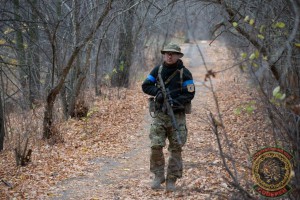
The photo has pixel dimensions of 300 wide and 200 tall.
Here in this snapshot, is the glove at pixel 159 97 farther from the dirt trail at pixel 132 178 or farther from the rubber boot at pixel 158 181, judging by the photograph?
the rubber boot at pixel 158 181

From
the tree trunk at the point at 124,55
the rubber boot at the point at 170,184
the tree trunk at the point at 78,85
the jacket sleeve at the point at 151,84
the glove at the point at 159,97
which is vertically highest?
the tree trunk at the point at 124,55

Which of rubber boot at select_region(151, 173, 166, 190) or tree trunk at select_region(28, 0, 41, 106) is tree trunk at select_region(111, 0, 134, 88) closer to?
tree trunk at select_region(28, 0, 41, 106)

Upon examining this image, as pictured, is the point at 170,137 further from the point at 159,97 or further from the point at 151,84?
the point at 151,84

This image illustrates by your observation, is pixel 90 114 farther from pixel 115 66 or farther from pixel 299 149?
pixel 299 149

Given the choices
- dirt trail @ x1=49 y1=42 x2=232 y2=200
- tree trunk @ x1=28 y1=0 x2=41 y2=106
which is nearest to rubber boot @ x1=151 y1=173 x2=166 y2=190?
dirt trail @ x1=49 y1=42 x2=232 y2=200

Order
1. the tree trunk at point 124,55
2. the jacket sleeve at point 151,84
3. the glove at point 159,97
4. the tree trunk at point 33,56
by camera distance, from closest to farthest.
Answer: the glove at point 159,97 → the jacket sleeve at point 151,84 → the tree trunk at point 33,56 → the tree trunk at point 124,55

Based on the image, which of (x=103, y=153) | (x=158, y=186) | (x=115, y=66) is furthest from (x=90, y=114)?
(x=158, y=186)

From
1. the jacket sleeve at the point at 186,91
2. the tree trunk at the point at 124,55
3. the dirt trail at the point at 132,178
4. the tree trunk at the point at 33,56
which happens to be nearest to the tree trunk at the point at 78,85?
the tree trunk at the point at 33,56

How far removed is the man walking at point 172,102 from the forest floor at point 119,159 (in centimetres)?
29

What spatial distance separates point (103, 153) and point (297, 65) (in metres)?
5.83

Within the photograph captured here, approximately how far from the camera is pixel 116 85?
17953mm

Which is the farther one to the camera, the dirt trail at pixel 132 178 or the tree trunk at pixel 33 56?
the tree trunk at pixel 33 56

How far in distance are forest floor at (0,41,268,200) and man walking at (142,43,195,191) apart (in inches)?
11.4

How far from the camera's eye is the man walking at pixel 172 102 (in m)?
5.91
